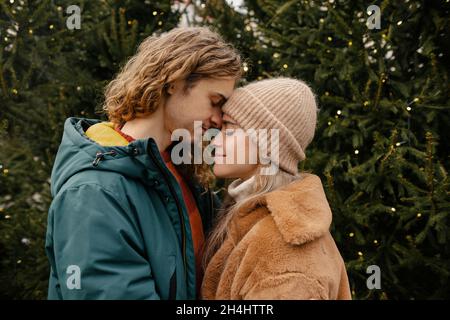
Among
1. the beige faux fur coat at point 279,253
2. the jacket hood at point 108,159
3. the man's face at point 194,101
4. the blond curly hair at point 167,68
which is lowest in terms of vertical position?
the beige faux fur coat at point 279,253

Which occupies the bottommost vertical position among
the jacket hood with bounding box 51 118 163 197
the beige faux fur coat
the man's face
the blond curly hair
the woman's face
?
the beige faux fur coat

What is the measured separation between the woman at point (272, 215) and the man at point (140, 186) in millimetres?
138

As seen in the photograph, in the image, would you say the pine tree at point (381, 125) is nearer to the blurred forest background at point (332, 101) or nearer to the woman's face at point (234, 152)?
the blurred forest background at point (332, 101)

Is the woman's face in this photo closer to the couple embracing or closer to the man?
the couple embracing

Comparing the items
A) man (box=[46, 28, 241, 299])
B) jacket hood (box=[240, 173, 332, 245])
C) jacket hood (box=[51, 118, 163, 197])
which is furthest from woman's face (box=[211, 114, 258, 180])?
jacket hood (box=[51, 118, 163, 197])

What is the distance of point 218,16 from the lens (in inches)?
156

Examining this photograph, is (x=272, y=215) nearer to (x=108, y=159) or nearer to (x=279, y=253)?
(x=279, y=253)

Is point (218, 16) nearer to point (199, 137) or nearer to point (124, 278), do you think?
point (199, 137)

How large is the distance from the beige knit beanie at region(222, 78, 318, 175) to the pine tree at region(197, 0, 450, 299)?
938mm

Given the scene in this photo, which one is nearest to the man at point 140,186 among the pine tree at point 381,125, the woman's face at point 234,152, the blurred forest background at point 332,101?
the woman's face at point 234,152

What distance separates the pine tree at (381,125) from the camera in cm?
310

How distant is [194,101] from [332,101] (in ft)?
4.70

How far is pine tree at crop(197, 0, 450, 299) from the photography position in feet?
10.2

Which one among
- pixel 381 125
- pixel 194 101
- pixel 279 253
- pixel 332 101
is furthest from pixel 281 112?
pixel 381 125
